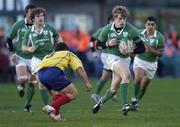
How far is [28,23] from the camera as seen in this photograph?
22.6 meters

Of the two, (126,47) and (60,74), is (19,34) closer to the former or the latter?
(126,47)

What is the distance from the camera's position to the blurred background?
40062mm

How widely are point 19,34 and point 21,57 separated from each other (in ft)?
2.09

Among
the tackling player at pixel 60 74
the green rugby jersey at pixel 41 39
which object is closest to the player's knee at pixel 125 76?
the tackling player at pixel 60 74

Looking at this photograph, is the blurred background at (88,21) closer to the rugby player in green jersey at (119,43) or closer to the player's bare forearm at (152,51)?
the player's bare forearm at (152,51)

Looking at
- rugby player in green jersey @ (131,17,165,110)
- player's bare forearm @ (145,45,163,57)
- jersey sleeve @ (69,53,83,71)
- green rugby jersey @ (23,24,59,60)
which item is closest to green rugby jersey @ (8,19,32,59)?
green rugby jersey @ (23,24,59,60)

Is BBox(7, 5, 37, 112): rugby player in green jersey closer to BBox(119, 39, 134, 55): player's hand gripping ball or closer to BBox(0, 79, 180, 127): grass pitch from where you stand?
BBox(0, 79, 180, 127): grass pitch

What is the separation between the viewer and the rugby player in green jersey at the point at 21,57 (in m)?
22.5

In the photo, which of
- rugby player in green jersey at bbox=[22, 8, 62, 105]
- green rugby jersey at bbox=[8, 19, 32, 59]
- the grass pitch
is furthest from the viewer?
green rugby jersey at bbox=[8, 19, 32, 59]

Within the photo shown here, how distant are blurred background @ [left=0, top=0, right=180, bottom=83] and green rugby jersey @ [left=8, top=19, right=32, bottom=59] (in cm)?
1563

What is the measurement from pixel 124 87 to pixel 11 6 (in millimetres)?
20810

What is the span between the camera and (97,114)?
20.6 meters

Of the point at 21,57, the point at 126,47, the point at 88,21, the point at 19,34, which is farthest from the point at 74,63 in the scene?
the point at 88,21

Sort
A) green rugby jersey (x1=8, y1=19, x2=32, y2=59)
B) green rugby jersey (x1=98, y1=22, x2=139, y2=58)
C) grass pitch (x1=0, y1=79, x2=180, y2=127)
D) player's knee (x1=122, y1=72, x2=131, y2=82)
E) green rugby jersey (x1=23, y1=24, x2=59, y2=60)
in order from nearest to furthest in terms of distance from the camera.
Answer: grass pitch (x1=0, y1=79, x2=180, y2=127) → player's knee (x1=122, y1=72, x2=131, y2=82) → green rugby jersey (x1=98, y1=22, x2=139, y2=58) → green rugby jersey (x1=23, y1=24, x2=59, y2=60) → green rugby jersey (x1=8, y1=19, x2=32, y2=59)
